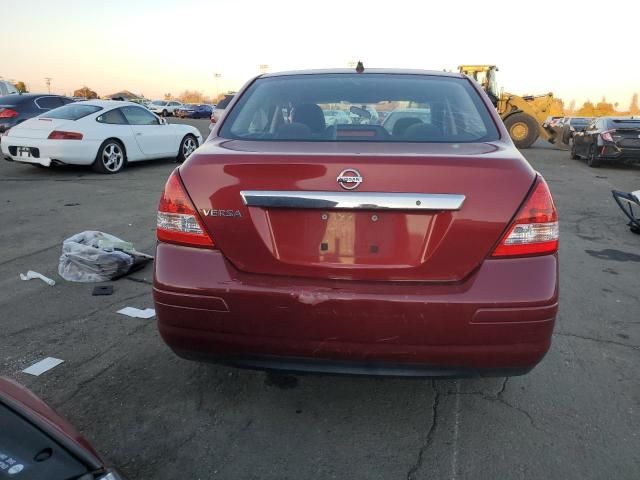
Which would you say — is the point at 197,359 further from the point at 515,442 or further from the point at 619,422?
the point at 619,422

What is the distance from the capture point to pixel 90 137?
382 inches

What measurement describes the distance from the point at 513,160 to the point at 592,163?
1393 centimetres

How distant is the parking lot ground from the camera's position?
224cm

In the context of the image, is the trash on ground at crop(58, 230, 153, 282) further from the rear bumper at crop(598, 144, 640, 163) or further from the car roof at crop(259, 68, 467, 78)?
the rear bumper at crop(598, 144, 640, 163)

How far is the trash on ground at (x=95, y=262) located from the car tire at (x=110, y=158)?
5.89 metres

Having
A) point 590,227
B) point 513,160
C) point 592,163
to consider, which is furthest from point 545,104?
point 513,160


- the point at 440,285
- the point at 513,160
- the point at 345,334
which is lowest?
the point at 345,334

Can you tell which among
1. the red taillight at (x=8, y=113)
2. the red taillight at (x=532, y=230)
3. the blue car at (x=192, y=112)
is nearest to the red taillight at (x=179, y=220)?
the red taillight at (x=532, y=230)

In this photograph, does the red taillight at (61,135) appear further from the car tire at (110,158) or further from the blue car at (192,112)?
the blue car at (192,112)

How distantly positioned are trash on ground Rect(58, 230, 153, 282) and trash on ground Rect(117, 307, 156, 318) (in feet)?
2.43

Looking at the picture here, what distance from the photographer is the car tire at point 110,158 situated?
10.1 m

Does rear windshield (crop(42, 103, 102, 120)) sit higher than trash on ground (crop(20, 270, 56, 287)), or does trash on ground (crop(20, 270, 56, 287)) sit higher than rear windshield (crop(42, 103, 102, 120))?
rear windshield (crop(42, 103, 102, 120))

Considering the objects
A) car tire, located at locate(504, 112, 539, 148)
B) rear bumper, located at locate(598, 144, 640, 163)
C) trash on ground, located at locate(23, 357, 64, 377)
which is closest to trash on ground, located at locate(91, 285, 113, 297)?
trash on ground, located at locate(23, 357, 64, 377)

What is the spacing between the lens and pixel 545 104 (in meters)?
21.1
